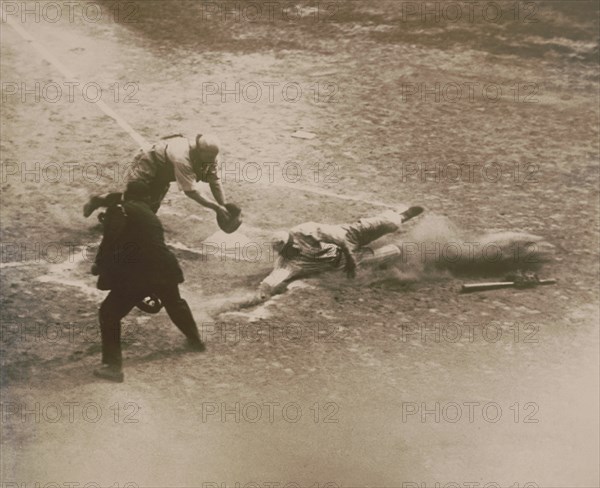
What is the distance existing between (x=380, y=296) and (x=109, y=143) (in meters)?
1.91

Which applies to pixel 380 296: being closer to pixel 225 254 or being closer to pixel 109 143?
pixel 225 254

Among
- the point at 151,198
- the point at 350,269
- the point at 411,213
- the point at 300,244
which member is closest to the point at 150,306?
the point at 151,198

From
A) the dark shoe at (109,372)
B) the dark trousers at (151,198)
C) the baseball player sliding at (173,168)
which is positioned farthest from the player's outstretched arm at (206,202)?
the dark shoe at (109,372)

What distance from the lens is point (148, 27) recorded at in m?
6.34

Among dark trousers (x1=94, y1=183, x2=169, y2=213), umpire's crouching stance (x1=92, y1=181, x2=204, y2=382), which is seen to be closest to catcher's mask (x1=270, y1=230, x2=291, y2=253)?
umpire's crouching stance (x1=92, y1=181, x2=204, y2=382)

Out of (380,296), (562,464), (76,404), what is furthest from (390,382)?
(76,404)

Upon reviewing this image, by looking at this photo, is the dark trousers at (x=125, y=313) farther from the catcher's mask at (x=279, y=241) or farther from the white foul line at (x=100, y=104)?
the white foul line at (x=100, y=104)

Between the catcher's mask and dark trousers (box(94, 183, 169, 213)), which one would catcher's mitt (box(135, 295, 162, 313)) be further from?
the catcher's mask

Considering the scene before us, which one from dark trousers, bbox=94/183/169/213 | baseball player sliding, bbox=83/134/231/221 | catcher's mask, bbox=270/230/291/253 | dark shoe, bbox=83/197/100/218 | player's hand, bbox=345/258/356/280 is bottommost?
player's hand, bbox=345/258/356/280

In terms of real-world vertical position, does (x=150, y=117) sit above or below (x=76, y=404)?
above

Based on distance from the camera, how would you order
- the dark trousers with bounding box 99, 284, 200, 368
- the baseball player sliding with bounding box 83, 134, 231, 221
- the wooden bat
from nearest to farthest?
the dark trousers with bounding box 99, 284, 200, 368 < the baseball player sliding with bounding box 83, 134, 231, 221 < the wooden bat

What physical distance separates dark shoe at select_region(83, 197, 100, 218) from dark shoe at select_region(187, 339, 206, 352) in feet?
3.18

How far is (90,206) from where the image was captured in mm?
5898

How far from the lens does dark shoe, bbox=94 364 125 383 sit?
18.9 ft
